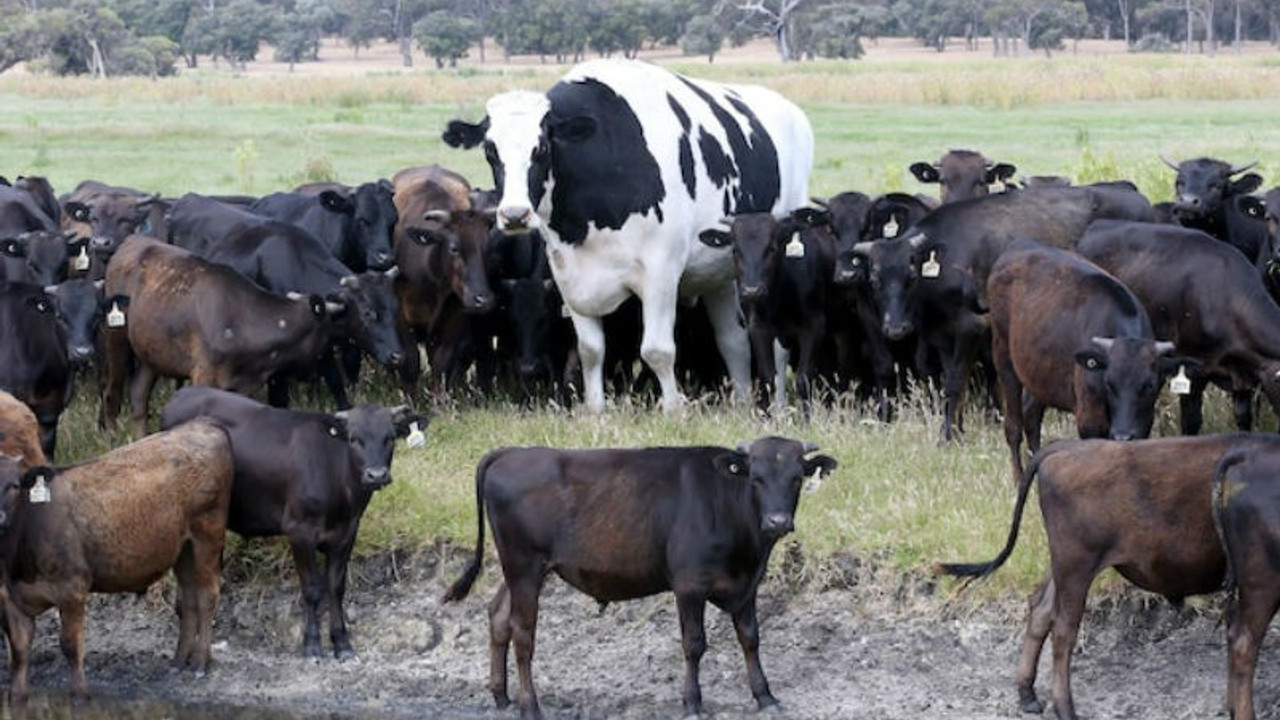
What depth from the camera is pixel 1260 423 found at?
1445cm

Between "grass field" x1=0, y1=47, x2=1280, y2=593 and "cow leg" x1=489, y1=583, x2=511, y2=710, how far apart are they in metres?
1.64

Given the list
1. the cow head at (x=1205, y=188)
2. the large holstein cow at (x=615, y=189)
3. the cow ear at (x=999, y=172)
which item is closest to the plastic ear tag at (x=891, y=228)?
the large holstein cow at (x=615, y=189)

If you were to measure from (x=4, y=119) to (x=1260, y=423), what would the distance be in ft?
134

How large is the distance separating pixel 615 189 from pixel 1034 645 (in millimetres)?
6036

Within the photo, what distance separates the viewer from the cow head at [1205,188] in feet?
52.4

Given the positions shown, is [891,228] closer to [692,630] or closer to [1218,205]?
[1218,205]

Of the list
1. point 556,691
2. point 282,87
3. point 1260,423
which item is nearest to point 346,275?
point 556,691

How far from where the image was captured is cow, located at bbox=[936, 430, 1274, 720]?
988 centimetres

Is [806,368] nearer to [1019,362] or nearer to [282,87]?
[1019,362]

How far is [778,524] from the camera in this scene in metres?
10.2

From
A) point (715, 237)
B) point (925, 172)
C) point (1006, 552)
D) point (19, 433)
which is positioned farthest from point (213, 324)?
point (925, 172)

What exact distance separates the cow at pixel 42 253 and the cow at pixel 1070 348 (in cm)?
661

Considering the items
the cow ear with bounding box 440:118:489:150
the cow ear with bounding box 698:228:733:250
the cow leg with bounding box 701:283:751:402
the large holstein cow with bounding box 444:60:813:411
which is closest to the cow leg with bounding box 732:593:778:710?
the large holstein cow with bounding box 444:60:813:411

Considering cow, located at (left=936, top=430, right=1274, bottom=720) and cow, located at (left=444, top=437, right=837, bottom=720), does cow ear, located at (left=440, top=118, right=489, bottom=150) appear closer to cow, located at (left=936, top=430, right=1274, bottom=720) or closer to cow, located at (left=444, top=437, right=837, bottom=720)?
cow, located at (left=444, top=437, right=837, bottom=720)
